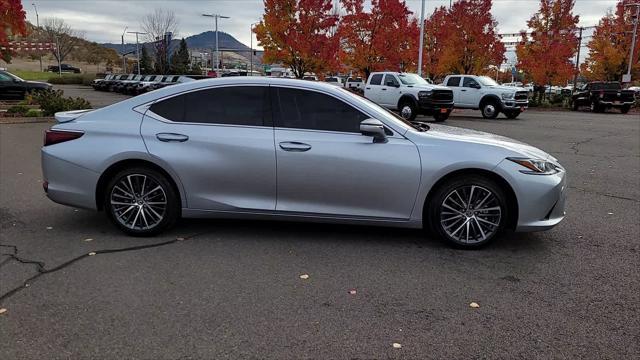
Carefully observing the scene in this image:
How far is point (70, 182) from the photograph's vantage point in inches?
201

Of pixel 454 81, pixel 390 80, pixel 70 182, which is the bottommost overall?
pixel 70 182

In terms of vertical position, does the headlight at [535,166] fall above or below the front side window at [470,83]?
below

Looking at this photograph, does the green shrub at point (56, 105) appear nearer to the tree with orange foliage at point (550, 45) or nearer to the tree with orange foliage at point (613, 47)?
the tree with orange foliage at point (550, 45)

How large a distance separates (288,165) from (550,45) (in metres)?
35.0

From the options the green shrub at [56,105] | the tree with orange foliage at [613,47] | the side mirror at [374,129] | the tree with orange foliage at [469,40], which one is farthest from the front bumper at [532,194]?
the tree with orange foliage at [613,47]

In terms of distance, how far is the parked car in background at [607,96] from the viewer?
2889 centimetres

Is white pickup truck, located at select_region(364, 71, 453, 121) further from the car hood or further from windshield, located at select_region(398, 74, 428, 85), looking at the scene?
the car hood

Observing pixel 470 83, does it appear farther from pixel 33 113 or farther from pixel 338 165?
pixel 338 165

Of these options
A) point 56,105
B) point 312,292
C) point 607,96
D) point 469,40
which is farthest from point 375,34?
point 312,292

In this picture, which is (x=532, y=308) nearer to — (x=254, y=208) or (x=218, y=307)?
(x=218, y=307)

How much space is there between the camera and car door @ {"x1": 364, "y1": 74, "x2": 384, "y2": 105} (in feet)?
71.4

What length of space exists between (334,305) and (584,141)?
43.5 ft

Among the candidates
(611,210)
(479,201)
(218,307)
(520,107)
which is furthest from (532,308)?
(520,107)

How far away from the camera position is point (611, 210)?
21.2ft
